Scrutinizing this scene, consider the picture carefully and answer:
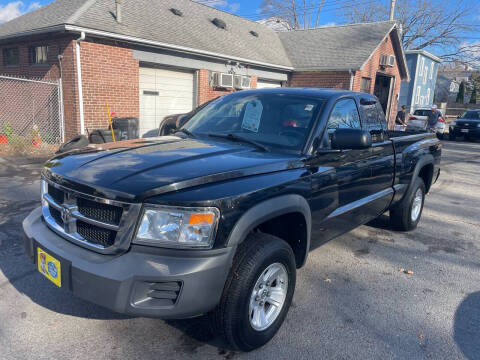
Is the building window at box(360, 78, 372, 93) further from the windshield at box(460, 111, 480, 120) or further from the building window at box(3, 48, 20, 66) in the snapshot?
the building window at box(3, 48, 20, 66)

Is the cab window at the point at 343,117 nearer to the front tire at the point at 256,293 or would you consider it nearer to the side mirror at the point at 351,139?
the side mirror at the point at 351,139

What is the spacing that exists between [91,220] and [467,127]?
21601 mm

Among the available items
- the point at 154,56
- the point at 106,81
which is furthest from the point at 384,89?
the point at 106,81

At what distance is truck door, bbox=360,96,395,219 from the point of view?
4.05 meters

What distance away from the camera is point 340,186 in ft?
11.2

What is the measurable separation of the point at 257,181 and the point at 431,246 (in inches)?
134

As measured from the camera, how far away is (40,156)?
9680 millimetres

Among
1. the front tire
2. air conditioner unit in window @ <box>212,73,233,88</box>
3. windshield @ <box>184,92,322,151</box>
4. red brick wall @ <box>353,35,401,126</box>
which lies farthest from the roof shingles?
the front tire

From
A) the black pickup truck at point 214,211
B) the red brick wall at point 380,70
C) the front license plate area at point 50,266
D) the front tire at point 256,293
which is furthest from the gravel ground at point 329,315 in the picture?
the red brick wall at point 380,70

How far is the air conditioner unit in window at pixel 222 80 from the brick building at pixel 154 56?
0.07 meters

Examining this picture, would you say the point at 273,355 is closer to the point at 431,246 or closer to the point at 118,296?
the point at 118,296

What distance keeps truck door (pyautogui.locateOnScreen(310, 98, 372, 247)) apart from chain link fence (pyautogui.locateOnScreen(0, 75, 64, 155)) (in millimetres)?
8380

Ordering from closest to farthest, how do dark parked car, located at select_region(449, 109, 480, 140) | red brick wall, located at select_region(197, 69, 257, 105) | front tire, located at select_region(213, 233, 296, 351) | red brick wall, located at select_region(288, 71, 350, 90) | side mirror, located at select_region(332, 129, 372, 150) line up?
front tire, located at select_region(213, 233, 296, 351)
side mirror, located at select_region(332, 129, 372, 150)
red brick wall, located at select_region(197, 69, 257, 105)
red brick wall, located at select_region(288, 71, 350, 90)
dark parked car, located at select_region(449, 109, 480, 140)

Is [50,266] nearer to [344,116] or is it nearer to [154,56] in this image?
[344,116]
